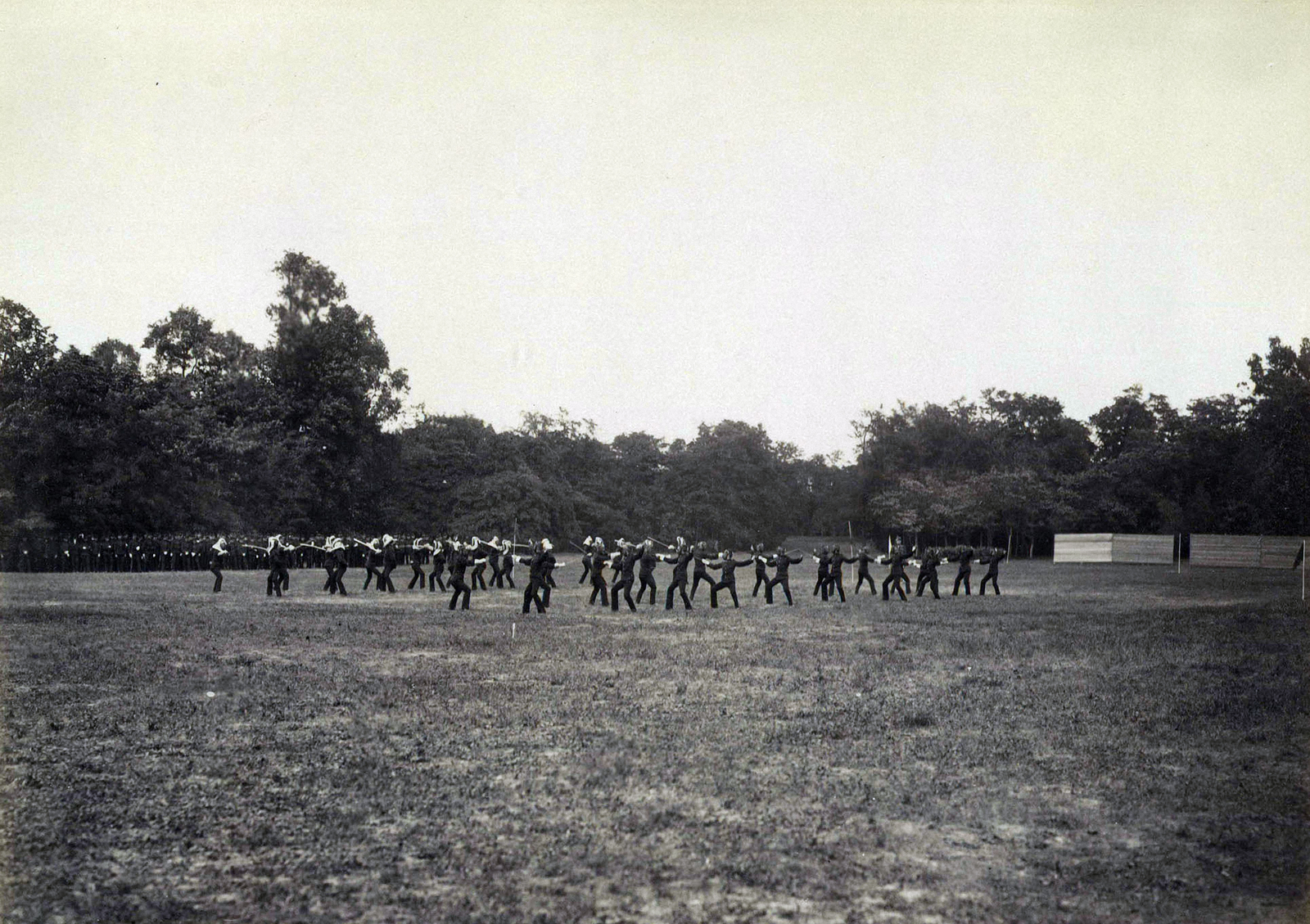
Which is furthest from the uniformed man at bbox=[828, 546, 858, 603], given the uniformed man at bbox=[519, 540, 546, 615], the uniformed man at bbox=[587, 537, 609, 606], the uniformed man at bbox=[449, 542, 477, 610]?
the uniformed man at bbox=[449, 542, 477, 610]

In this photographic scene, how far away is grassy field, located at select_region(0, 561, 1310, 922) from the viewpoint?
5.08 metres

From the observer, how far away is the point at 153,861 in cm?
550

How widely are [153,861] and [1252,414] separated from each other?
45.9 meters

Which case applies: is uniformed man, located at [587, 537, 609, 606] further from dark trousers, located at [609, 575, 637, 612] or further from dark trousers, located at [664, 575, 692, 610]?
dark trousers, located at [664, 575, 692, 610]

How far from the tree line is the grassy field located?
79.1ft

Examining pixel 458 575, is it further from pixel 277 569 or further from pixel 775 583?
pixel 775 583

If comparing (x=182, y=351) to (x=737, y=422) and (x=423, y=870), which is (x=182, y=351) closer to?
(x=737, y=422)

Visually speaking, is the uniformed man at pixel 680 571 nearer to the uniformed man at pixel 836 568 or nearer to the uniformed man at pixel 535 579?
the uniformed man at pixel 535 579

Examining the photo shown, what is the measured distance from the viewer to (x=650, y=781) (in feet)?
23.5

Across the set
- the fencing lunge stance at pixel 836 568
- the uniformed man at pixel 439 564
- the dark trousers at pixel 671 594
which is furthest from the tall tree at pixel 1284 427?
the uniformed man at pixel 439 564

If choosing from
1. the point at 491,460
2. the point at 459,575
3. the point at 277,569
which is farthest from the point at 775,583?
the point at 491,460

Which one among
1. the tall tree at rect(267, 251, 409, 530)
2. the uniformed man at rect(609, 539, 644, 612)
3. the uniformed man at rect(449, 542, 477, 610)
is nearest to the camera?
the uniformed man at rect(449, 542, 477, 610)

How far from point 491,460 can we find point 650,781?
55.0 meters

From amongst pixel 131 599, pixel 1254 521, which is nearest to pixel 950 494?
pixel 1254 521
